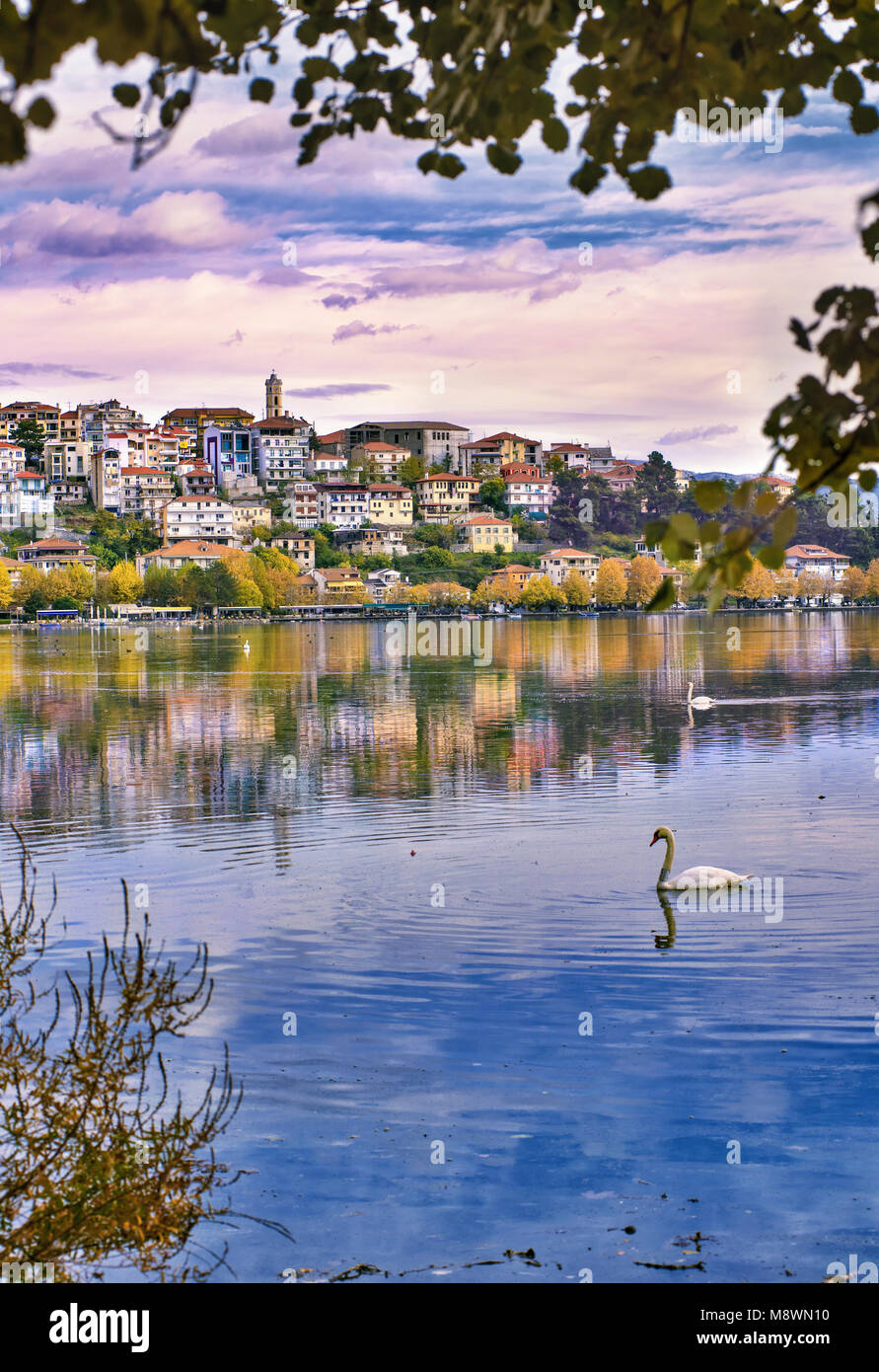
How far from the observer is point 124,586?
408ft

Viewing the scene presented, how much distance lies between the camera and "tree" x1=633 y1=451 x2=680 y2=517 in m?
160

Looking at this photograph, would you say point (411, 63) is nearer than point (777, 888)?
Yes

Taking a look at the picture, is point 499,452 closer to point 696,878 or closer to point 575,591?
point 575,591

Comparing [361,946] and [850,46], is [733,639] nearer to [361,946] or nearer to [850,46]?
[361,946]

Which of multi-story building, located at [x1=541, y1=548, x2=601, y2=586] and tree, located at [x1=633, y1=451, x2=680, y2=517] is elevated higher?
tree, located at [x1=633, y1=451, x2=680, y2=517]

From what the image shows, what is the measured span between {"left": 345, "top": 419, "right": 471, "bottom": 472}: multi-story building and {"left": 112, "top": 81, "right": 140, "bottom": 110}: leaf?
585 ft

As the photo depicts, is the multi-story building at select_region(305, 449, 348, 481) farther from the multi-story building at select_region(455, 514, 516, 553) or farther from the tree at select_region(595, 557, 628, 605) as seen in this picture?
the tree at select_region(595, 557, 628, 605)

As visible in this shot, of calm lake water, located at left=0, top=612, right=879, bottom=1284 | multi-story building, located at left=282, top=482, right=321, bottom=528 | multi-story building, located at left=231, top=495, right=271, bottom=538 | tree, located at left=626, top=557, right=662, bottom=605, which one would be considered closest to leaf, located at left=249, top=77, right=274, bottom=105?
calm lake water, located at left=0, top=612, right=879, bottom=1284

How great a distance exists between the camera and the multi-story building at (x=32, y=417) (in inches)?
6885

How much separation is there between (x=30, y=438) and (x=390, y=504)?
46.9m

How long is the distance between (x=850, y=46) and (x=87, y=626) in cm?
11223

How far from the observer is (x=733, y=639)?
7106 cm
